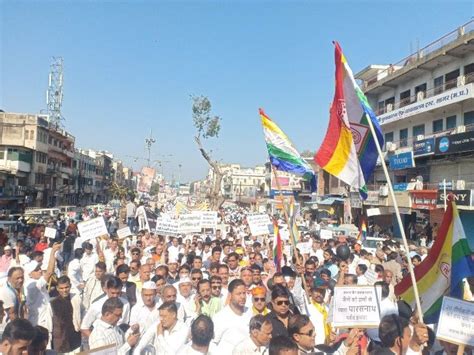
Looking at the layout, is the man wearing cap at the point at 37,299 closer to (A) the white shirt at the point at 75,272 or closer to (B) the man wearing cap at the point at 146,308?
(B) the man wearing cap at the point at 146,308

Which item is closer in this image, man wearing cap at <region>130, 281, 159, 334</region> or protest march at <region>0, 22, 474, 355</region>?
protest march at <region>0, 22, 474, 355</region>

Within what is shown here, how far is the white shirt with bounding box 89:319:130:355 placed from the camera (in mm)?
3898

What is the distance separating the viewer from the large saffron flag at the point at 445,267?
4.40 m

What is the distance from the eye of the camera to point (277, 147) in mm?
8992

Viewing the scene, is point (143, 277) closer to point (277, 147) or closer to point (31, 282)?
point (31, 282)

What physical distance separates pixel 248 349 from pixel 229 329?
0.73 meters

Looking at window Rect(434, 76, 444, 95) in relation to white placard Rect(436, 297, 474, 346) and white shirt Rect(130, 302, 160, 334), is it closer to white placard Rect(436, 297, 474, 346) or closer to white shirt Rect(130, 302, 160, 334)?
white placard Rect(436, 297, 474, 346)

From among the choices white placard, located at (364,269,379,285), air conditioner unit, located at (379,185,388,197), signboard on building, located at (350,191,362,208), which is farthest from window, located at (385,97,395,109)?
white placard, located at (364,269,379,285)

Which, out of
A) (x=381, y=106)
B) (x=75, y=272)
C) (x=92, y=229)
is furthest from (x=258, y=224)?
(x=381, y=106)

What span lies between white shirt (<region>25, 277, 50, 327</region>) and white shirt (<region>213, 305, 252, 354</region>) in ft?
7.60

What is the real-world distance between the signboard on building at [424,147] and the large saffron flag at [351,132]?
60.6ft

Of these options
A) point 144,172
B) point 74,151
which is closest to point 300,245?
point 144,172

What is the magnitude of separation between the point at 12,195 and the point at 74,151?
83.1 ft

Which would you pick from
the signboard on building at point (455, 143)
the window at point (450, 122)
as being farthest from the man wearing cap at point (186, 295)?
the window at point (450, 122)
